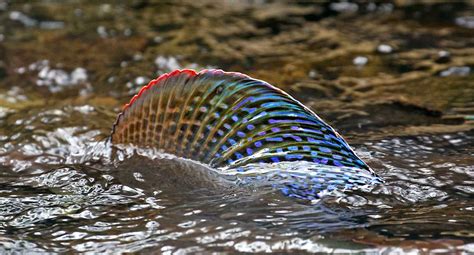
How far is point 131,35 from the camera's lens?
6168mm

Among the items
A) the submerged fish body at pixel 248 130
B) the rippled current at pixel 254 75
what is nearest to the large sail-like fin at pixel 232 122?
the submerged fish body at pixel 248 130

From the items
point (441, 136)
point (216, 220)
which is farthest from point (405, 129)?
point (216, 220)

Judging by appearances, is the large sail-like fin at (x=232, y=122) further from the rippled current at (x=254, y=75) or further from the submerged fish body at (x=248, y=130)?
the rippled current at (x=254, y=75)

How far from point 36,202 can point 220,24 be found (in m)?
3.76

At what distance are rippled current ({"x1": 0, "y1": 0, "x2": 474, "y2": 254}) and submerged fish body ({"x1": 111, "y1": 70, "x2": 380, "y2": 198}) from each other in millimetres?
90

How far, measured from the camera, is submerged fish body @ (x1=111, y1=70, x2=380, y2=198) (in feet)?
9.51

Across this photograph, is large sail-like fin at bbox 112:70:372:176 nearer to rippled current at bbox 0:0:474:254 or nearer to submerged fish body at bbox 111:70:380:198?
submerged fish body at bbox 111:70:380:198

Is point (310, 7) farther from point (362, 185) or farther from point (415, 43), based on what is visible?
point (362, 185)

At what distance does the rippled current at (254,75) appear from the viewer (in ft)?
8.49

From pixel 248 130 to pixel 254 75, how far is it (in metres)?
2.18

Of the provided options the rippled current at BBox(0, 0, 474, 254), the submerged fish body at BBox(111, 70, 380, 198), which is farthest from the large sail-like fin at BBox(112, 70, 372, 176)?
the rippled current at BBox(0, 0, 474, 254)

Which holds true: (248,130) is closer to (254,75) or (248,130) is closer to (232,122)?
(232,122)

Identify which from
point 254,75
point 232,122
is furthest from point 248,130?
point 254,75

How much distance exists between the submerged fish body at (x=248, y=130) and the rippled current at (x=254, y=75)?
0.09 m
